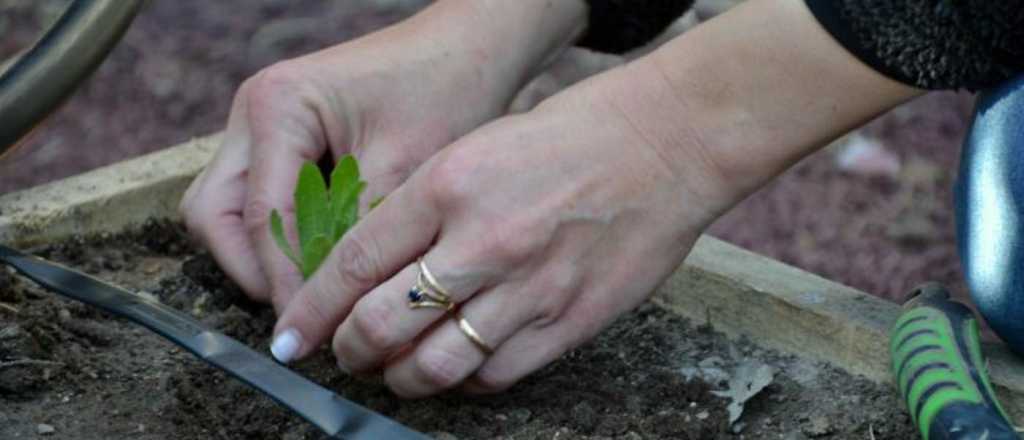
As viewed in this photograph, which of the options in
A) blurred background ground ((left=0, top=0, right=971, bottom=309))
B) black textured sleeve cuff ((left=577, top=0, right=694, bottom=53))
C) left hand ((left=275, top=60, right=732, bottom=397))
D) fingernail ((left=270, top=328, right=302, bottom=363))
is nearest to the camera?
left hand ((left=275, top=60, right=732, bottom=397))

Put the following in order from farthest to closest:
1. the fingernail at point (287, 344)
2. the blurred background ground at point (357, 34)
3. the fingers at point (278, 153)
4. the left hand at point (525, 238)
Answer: the blurred background ground at point (357, 34), the fingers at point (278, 153), the fingernail at point (287, 344), the left hand at point (525, 238)

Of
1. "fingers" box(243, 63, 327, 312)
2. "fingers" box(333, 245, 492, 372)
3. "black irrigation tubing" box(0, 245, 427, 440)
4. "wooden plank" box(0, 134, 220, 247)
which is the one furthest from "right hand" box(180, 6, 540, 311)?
"wooden plank" box(0, 134, 220, 247)

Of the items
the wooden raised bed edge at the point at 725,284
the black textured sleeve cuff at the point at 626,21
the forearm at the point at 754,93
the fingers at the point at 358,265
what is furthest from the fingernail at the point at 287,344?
the black textured sleeve cuff at the point at 626,21

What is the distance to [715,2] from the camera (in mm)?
3287

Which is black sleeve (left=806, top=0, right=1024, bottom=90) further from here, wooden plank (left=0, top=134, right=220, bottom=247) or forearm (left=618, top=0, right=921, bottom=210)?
wooden plank (left=0, top=134, right=220, bottom=247)

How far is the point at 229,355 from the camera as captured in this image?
1.52 meters

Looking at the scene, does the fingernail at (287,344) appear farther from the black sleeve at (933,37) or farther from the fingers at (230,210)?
the black sleeve at (933,37)

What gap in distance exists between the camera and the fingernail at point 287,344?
1.51m

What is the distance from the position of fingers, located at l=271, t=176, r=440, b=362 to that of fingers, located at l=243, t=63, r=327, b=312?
0.12 m

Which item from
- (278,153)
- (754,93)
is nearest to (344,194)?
(278,153)

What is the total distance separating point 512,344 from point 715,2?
76.6 inches

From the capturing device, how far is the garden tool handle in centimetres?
140

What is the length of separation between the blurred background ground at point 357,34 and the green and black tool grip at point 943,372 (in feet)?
2.41

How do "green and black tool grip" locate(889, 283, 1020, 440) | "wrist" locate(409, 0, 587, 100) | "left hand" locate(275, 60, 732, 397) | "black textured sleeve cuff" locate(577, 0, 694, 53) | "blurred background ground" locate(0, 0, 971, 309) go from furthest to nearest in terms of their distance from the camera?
"blurred background ground" locate(0, 0, 971, 309) → "black textured sleeve cuff" locate(577, 0, 694, 53) → "wrist" locate(409, 0, 587, 100) → "left hand" locate(275, 60, 732, 397) → "green and black tool grip" locate(889, 283, 1020, 440)
